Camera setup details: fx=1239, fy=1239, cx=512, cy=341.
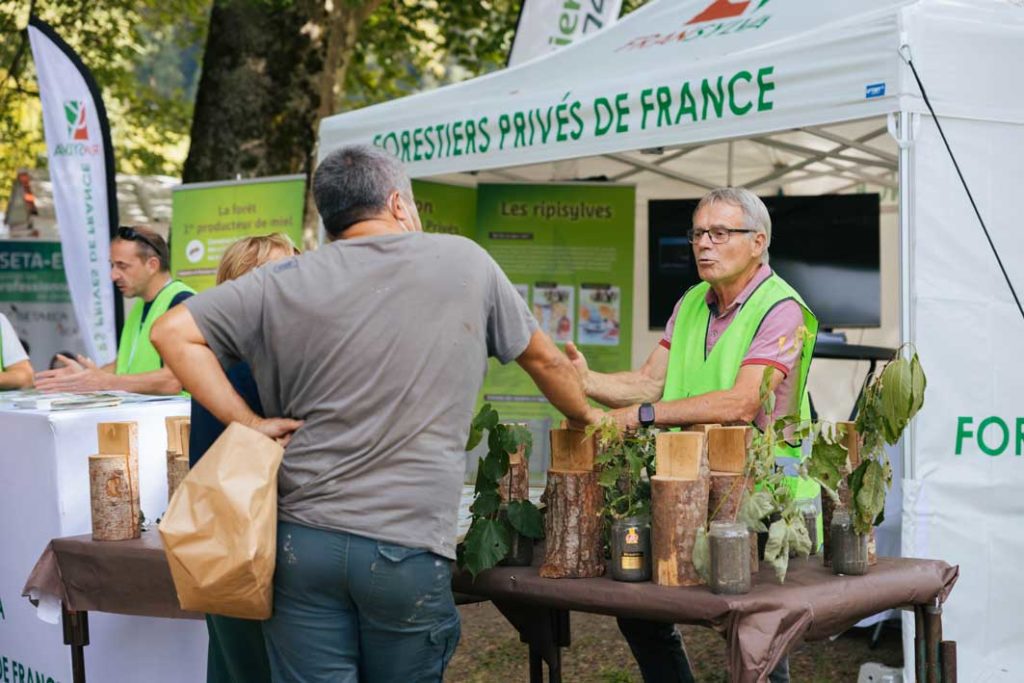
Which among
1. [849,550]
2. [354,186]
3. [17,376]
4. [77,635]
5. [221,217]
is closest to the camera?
[354,186]

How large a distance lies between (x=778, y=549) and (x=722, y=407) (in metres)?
0.68

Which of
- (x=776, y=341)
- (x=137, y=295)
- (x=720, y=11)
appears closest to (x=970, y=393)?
(x=776, y=341)

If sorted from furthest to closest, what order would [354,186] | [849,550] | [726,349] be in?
[726,349] < [849,550] < [354,186]

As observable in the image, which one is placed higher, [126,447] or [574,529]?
[126,447]

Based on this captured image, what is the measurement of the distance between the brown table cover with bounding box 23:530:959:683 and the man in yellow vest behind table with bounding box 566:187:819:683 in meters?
0.42

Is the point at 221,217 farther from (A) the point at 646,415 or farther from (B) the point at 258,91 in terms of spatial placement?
(A) the point at 646,415

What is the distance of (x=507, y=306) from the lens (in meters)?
2.41

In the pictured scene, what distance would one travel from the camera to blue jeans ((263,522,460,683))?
2.26 meters

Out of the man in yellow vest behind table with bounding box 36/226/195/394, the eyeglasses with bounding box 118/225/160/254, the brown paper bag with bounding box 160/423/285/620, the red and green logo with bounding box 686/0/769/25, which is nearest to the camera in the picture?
the brown paper bag with bounding box 160/423/285/620

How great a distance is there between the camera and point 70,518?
12.1ft

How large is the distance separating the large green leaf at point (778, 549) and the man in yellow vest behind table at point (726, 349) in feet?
1.77

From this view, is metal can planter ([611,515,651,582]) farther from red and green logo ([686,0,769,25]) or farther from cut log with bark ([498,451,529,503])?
red and green logo ([686,0,769,25])

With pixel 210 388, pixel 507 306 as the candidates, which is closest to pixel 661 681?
pixel 507 306

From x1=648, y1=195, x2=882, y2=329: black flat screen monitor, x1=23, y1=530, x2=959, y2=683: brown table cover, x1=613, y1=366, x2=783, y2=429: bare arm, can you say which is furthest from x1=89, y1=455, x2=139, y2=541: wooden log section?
x1=648, y1=195, x2=882, y2=329: black flat screen monitor
